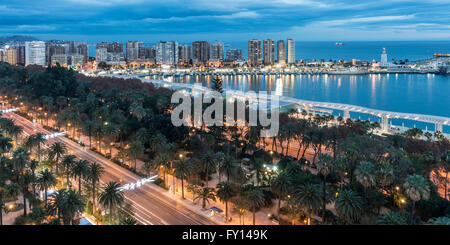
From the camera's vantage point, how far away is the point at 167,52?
468ft

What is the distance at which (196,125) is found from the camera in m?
33.6

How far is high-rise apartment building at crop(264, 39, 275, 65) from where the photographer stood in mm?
148125

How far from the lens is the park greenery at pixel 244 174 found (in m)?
15.4

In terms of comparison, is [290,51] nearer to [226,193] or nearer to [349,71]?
[349,71]

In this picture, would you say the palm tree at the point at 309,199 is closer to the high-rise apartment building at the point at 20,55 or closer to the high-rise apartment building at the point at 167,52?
the high-rise apartment building at the point at 20,55

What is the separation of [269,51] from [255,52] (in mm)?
6525

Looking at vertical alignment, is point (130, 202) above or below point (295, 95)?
below

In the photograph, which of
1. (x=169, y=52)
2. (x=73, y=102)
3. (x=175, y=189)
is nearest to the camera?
(x=175, y=189)

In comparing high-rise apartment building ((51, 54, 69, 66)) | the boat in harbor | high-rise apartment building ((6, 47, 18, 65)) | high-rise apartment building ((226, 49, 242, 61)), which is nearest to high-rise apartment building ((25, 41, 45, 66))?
high-rise apartment building ((6, 47, 18, 65))

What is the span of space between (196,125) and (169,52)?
11558cm

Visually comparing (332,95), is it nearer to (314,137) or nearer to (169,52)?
(314,137)

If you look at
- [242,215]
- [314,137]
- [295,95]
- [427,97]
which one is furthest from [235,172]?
[427,97]

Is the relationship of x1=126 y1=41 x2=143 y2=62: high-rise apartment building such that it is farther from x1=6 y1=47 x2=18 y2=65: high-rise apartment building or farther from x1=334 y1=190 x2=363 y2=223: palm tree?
x1=334 y1=190 x2=363 y2=223: palm tree
